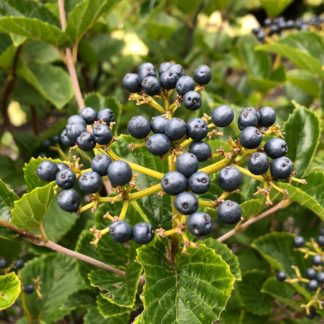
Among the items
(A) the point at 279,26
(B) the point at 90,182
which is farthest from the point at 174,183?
(A) the point at 279,26

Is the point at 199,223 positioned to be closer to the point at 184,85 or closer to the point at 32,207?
the point at 184,85

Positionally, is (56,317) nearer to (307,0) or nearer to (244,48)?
(244,48)

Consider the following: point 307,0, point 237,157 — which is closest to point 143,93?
point 237,157

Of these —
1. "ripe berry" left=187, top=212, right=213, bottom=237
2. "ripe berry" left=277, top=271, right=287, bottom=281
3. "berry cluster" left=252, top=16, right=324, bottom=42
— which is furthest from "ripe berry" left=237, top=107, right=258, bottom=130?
"berry cluster" left=252, top=16, right=324, bottom=42

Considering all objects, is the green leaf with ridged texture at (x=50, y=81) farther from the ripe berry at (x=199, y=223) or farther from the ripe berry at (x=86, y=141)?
the ripe berry at (x=199, y=223)

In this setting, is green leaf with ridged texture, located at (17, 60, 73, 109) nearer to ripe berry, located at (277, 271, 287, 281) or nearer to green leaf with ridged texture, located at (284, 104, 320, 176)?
green leaf with ridged texture, located at (284, 104, 320, 176)

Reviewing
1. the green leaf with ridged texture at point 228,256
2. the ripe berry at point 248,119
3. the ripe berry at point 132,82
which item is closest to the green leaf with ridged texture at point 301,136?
the green leaf with ridged texture at point 228,256
